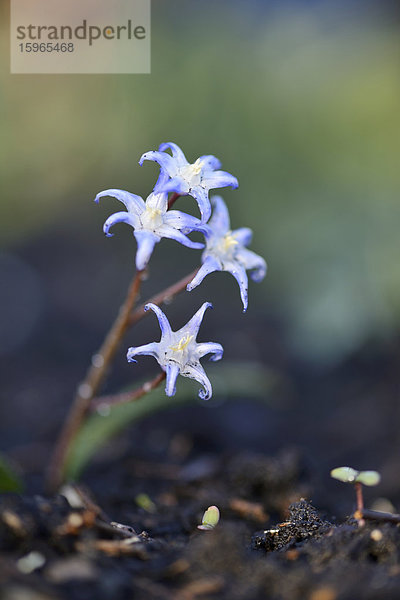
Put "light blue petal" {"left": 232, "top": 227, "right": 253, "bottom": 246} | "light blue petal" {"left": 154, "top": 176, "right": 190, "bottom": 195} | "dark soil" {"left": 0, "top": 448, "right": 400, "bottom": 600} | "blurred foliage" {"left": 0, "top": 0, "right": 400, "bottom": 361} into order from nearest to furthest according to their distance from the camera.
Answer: "dark soil" {"left": 0, "top": 448, "right": 400, "bottom": 600}
"light blue petal" {"left": 154, "top": 176, "right": 190, "bottom": 195}
"light blue petal" {"left": 232, "top": 227, "right": 253, "bottom": 246}
"blurred foliage" {"left": 0, "top": 0, "right": 400, "bottom": 361}

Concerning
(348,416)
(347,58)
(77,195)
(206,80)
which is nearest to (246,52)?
(206,80)

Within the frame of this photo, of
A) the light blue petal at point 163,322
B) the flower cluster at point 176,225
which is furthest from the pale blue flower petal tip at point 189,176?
the light blue petal at point 163,322

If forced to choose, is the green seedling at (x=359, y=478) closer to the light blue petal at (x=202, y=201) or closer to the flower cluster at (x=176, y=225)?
the flower cluster at (x=176, y=225)

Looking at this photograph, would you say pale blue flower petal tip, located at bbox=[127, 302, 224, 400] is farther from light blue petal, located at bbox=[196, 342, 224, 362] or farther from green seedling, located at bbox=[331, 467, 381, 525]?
green seedling, located at bbox=[331, 467, 381, 525]

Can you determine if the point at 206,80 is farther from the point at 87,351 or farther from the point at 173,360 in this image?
the point at 173,360

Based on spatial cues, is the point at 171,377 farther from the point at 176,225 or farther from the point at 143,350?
the point at 176,225

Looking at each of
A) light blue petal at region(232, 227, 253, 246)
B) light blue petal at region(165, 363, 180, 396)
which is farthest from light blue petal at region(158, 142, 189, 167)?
light blue petal at region(165, 363, 180, 396)

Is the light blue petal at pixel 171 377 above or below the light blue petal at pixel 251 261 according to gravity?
below
